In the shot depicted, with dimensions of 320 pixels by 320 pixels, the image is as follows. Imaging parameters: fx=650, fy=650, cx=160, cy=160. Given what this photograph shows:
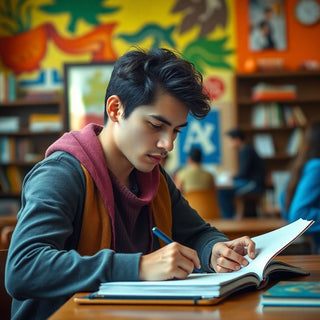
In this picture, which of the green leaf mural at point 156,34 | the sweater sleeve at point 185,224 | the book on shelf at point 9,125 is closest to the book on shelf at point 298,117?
the green leaf mural at point 156,34

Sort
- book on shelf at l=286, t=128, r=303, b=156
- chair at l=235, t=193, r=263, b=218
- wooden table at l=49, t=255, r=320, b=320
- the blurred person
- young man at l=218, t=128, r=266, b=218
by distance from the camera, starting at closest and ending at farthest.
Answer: wooden table at l=49, t=255, r=320, b=320 → the blurred person → young man at l=218, t=128, r=266, b=218 → chair at l=235, t=193, r=263, b=218 → book on shelf at l=286, t=128, r=303, b=156

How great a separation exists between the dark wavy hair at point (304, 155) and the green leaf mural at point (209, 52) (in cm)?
422

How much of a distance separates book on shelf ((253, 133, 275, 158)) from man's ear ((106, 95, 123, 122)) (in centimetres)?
598

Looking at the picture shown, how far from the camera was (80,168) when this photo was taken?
1.43 metres

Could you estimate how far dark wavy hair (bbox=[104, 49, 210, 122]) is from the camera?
145cm

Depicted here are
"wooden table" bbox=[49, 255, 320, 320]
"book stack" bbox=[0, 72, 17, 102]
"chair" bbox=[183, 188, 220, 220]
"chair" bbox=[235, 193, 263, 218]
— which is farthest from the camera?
"book stack" bbox=[0, 72, 17, 102]

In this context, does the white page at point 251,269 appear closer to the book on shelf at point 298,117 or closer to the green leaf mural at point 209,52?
the book on shelf at point 298,117

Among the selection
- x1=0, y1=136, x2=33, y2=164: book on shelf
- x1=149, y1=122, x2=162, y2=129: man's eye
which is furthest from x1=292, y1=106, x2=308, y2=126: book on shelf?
x1=149, y1=122, x2=162, y2=129: man's eye

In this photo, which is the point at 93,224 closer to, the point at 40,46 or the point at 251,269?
the point at 251,269

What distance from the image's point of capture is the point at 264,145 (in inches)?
291

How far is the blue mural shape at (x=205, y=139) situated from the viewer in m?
7.59

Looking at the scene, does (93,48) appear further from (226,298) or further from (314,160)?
(226,298)

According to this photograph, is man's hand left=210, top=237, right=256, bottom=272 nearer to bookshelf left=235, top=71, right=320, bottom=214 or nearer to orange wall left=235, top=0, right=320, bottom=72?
bookshelf left=235, top=71, right=320, bottom=214

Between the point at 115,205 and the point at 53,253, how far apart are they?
37 centimetres
